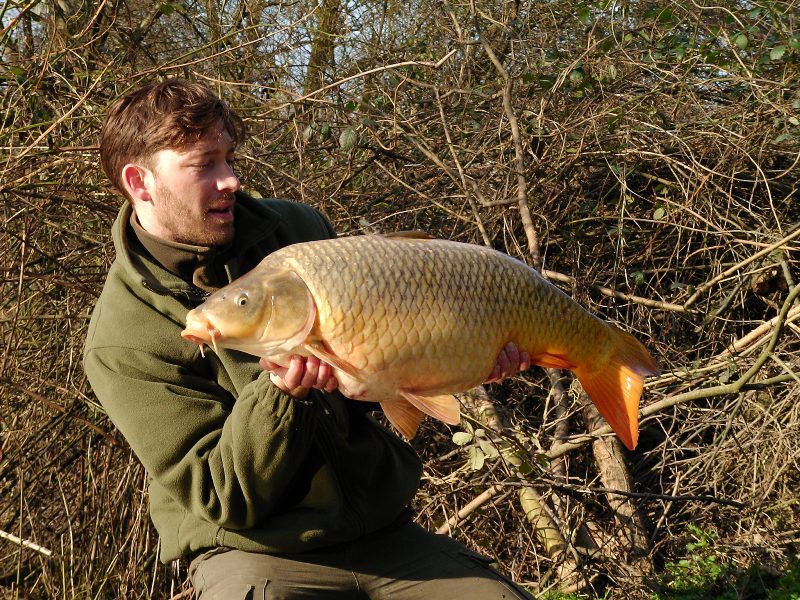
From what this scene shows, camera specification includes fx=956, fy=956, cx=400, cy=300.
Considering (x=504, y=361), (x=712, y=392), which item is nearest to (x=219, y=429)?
(x=504, y=361)

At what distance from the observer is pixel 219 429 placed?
1.89 m

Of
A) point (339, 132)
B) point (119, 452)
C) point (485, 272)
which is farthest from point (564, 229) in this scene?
point (485, 272)

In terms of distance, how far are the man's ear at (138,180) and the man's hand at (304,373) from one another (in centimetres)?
63

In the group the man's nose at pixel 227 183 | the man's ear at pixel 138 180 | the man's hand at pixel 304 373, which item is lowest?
the man's hand at pixel 304 373

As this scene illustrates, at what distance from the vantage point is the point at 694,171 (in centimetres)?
333

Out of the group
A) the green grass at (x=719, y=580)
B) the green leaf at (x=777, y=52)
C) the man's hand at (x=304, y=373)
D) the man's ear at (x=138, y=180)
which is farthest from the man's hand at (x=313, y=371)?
the green leaf at (x=777, y=52)

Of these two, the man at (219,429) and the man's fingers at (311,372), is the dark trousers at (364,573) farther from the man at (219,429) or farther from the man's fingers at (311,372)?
the man's fingers at (311,372)

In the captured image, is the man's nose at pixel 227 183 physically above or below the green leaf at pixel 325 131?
above

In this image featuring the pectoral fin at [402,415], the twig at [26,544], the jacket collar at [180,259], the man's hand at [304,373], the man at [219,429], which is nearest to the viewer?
the man's hand at [304,373]

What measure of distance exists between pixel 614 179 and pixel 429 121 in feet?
2.39

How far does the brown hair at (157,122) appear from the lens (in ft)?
6.68

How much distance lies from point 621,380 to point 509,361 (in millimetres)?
247

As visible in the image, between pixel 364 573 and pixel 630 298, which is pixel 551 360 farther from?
pixel 630 298

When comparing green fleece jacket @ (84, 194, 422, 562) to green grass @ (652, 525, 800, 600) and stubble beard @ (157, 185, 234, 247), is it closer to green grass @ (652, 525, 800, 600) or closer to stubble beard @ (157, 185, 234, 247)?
stubble beard @ (157, 185, 234, 247)
